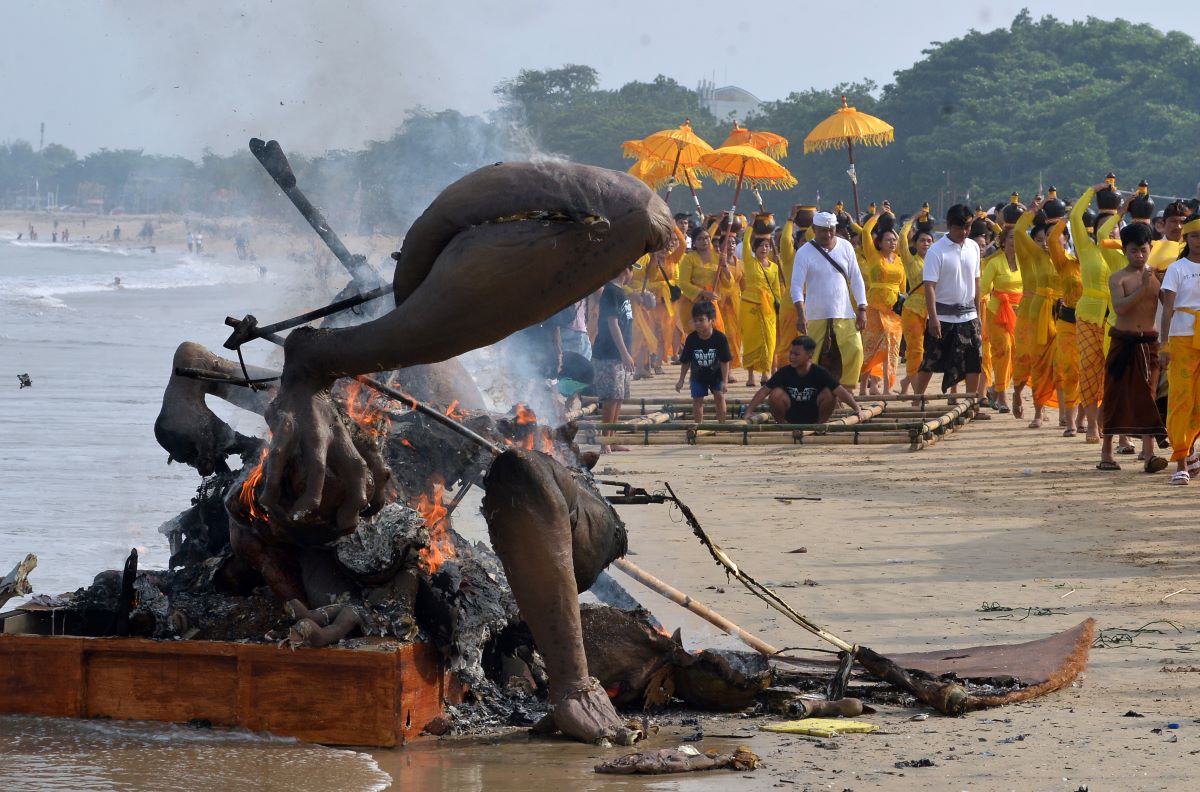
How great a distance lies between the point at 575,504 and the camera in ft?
17.8

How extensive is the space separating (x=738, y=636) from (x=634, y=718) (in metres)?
1.03

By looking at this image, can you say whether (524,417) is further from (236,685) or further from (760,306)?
(760,306)

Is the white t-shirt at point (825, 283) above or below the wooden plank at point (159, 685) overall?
above

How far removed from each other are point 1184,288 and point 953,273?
209 inches

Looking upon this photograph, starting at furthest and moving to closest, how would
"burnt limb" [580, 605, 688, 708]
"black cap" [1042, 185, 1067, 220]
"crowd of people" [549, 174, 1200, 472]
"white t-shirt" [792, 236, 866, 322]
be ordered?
"white t-shirt" [792, 236, 866, 322] → "black cap" [1042, 185, 1067, 220] → "crowd of people" [549, 174, 1200, 472] → "burnt limb" [580, 605, 688, 708]

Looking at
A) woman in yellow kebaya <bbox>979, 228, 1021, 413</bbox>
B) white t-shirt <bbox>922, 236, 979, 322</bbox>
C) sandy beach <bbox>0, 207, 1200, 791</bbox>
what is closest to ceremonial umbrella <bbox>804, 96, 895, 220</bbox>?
woman in yellow kebaya <bbox>979, 228, 1021, 413</bbox>

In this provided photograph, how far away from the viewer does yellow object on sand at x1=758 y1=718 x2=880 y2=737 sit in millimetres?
5359

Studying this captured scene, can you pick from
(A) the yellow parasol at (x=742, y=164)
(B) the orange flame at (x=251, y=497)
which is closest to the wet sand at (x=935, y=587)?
(B) the orange flame at (x=251, y=497)

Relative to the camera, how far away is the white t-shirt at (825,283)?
658 inches

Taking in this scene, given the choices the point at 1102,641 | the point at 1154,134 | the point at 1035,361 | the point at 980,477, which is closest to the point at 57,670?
the point at 1102,641

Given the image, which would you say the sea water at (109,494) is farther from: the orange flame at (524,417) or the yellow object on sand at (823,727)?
the yellow object on sand at (823,727)

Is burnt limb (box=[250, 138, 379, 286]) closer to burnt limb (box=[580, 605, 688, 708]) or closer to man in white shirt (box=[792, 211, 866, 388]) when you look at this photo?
burnt limb (box=[580, 605, 688, 708])

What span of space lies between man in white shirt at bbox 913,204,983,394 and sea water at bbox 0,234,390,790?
7058mm

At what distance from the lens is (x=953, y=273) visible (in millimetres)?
16859
